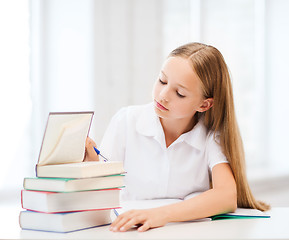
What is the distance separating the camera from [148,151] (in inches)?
66.6

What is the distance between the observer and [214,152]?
5.14 feet

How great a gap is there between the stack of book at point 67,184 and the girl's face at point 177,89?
0.41 m

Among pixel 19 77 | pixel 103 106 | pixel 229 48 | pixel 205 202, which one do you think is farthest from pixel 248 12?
pixel 205 202

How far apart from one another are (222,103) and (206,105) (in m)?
0.06

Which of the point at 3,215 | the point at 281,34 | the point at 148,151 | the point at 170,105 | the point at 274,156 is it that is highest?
the point at 281,34

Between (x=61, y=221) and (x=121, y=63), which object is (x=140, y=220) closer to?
(x=61, y=221)

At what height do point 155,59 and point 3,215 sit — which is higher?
point 155,59

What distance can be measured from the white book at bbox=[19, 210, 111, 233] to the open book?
0.10 m

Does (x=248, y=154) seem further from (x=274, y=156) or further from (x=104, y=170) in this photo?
(x=104, y=170)

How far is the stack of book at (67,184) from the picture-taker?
3.48 feet

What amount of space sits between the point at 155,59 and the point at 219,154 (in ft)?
4.82

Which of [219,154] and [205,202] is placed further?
[219,154]

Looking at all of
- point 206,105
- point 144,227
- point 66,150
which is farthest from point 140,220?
point 206,105

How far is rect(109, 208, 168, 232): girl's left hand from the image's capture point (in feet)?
3.61
